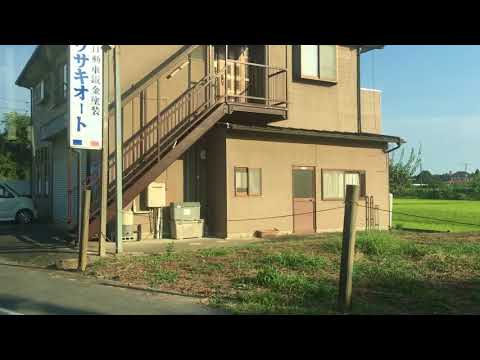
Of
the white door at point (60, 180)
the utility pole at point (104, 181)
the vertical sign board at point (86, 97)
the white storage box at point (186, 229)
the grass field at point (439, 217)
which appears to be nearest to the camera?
the utility pole at point (104, 181)

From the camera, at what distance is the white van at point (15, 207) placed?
20266mm

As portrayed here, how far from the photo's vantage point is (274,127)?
641 inches

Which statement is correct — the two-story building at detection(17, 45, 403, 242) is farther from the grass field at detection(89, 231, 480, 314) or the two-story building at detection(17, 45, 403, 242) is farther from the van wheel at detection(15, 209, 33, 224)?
the grass field at detection(89, 231, 480, 314)

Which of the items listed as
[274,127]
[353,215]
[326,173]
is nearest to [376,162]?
[326,173]

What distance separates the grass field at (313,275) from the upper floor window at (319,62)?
24.6 feet

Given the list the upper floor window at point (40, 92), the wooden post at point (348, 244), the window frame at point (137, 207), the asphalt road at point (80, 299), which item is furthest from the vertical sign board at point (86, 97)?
the upper floor window at point (40, 92)

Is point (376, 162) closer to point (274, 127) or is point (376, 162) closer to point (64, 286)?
point (274, 127)

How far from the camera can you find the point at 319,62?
18297mm

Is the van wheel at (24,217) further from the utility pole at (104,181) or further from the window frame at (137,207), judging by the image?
the utility pole at (104,181)

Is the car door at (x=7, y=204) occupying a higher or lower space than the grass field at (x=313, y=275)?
higher

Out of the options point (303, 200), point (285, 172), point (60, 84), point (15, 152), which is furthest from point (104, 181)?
point (15, 152)

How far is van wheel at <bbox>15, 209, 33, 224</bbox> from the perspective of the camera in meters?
20.5

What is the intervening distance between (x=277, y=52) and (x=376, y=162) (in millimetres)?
5539
